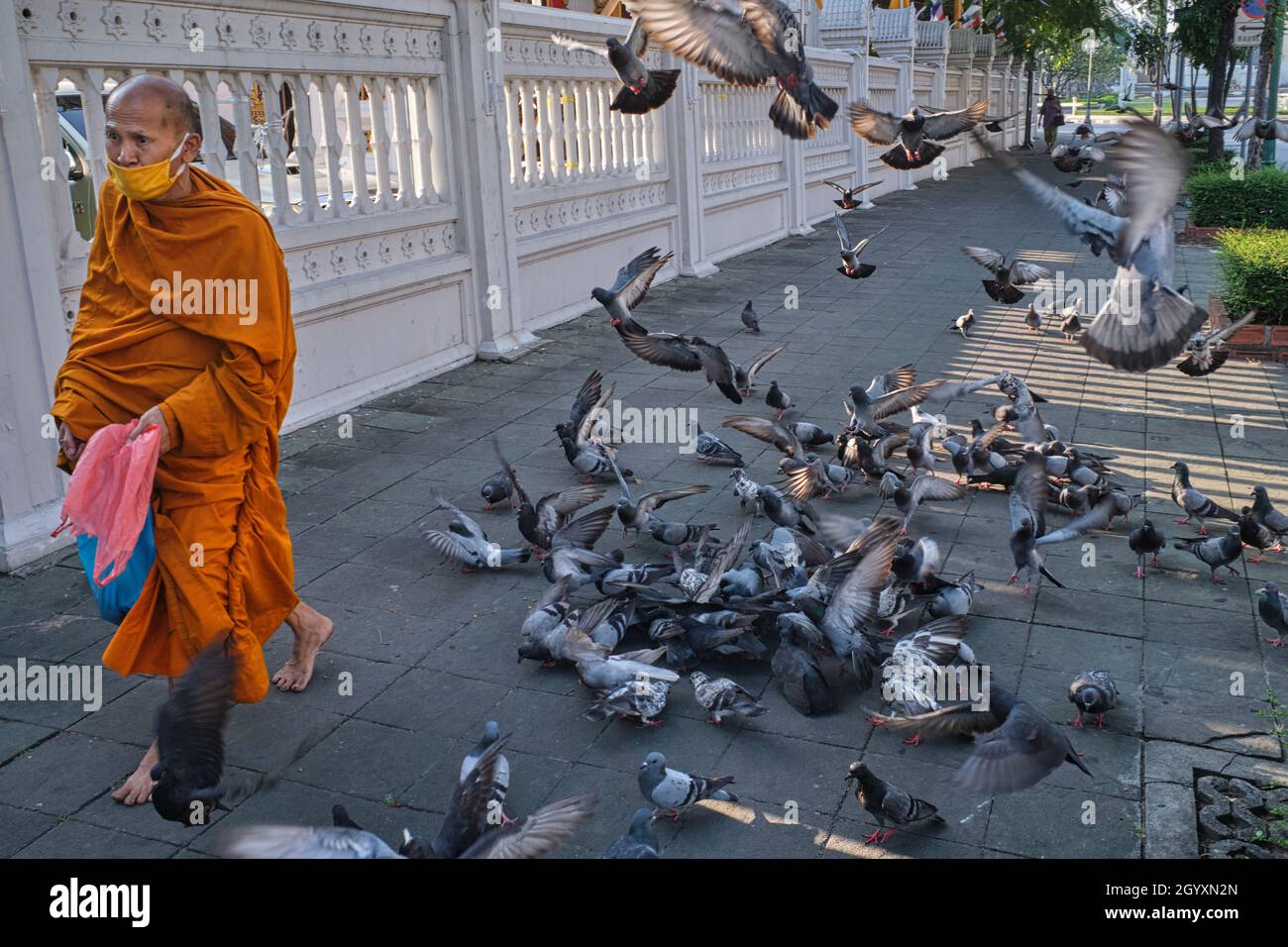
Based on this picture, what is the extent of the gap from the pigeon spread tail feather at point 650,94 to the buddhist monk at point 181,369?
9.67 ft

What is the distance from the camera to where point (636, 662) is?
4.52m

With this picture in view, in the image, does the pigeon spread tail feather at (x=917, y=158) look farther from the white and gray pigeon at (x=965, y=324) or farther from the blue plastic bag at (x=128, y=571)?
the blue plastic bag at (x=128, y=571)

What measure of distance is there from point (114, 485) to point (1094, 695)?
138 inches

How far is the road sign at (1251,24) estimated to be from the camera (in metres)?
19.4

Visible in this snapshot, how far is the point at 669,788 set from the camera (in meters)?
3.64

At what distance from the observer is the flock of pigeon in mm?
3434

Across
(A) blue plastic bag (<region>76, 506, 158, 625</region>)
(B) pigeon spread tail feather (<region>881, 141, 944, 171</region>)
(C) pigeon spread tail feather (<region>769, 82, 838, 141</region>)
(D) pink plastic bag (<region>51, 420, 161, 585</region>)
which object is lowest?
(A) blue plastic bag (<region>76, 506, 158, 625</region>)

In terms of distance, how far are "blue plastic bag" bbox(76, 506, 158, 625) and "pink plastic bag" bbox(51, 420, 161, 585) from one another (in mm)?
155

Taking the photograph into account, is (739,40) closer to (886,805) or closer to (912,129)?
(912,129)

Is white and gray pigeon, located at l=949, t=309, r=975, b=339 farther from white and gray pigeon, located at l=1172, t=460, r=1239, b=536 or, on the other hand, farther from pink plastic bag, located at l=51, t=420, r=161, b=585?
pink plastic bag, located at l=51, t=420, r=161, b=585

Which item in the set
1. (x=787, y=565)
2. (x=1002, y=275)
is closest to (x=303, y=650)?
(x=787, y=565)

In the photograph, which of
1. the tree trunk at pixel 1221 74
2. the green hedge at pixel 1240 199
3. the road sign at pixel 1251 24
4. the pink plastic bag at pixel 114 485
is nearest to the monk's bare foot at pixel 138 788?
the pink plastic bag at pixel 114 485

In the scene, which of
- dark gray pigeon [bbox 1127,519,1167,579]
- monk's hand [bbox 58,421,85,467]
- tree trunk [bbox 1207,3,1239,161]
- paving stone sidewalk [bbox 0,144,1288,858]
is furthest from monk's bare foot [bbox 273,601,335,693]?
tree trunk [bbox 1207,3,1239,161]
